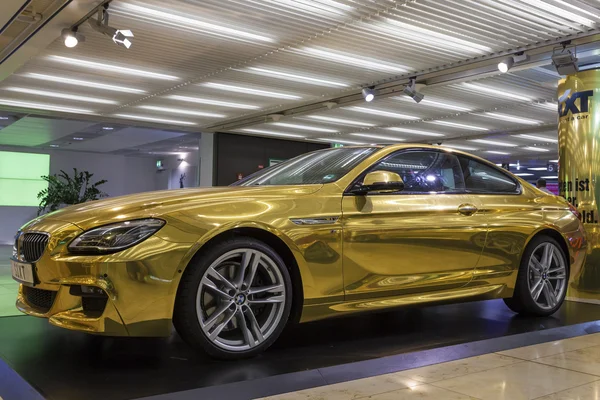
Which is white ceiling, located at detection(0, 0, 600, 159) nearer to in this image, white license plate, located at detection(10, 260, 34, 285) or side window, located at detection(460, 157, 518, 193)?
side window, located at detection(460, 157, 518, 193)

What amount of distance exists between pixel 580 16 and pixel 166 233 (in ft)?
17.0

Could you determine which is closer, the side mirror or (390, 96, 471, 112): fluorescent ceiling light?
the side mirror

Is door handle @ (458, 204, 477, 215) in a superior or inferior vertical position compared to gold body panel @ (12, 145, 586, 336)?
superior

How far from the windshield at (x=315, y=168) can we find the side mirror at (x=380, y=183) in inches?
6.8

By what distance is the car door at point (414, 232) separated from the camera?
324 centimetres

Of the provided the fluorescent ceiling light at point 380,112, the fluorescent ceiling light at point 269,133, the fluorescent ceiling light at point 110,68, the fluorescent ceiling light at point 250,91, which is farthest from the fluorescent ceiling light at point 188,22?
the fluorescent ceiling light at point 269,133

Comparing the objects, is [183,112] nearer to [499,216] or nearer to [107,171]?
[107,171]

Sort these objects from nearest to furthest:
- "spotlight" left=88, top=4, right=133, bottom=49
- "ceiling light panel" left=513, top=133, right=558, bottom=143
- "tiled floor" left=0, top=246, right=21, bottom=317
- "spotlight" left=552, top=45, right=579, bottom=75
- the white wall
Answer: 1. "tiled floor" left=0, top=246, right=21, bottom=317
2. "spotlight" left=88, top=4, right=133, bottom=49
3. "spotlight" left=552, top=45, right=579, bottom=75
4. "ceiling light panel" left=513, top=133, right=558, bottom=143
5. the white wall

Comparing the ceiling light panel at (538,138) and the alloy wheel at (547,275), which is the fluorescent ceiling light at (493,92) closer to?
the ceiling light panel at (538,138)

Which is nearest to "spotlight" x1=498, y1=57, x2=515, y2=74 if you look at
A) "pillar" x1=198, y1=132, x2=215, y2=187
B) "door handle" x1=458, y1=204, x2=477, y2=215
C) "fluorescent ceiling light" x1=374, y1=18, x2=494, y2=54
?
"fluorescent ceiling light" x1=374, y1=18, x2=494, y2=54

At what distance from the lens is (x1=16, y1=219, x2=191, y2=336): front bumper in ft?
8.42

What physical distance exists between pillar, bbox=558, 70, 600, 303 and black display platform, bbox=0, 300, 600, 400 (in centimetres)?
211

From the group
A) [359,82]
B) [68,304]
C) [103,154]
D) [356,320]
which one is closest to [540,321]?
[356,320]

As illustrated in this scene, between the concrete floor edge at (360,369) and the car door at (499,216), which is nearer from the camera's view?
the concrete floor edge at (360,369)
